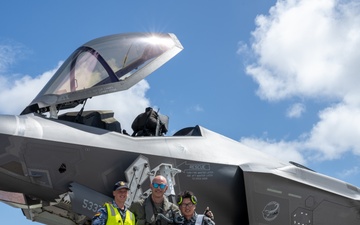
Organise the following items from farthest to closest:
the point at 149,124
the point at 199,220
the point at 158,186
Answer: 1. the point at 149,124
2. the point at 158,186
3. the point at 199,220

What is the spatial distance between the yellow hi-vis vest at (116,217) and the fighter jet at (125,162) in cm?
225

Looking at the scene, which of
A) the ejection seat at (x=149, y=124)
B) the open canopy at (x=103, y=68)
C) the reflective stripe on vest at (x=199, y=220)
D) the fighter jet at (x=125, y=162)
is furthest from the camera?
the ejection seat at (x=149, y=124)

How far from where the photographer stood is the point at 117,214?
5.31m

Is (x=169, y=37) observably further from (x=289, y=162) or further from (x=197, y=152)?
(x=289, y=162)

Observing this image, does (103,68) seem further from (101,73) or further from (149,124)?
(149,124)

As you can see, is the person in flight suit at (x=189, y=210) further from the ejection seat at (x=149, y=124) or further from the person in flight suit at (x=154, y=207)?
the ejection seat at (x=149, y=124)

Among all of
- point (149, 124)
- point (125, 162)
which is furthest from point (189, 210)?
point (149, 124)

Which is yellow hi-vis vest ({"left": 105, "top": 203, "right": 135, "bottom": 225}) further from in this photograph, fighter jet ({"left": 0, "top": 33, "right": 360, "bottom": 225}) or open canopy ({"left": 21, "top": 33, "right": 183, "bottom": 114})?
open canopy ({"left": 21, "top": 33, "right": 183, "bottom": 114})

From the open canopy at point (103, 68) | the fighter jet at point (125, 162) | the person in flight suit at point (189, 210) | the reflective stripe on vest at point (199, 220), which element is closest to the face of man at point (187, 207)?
the person in flight suit at point (189, 210)

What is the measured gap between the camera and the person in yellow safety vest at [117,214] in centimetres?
526

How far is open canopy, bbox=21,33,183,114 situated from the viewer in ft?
27.5

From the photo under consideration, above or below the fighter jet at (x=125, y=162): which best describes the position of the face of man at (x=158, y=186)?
below

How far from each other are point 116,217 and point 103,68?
397cm

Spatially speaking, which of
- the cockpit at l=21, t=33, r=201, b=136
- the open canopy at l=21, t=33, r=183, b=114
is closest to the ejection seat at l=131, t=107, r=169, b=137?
the cockpit at l=21, t=33, r=201, b=136
